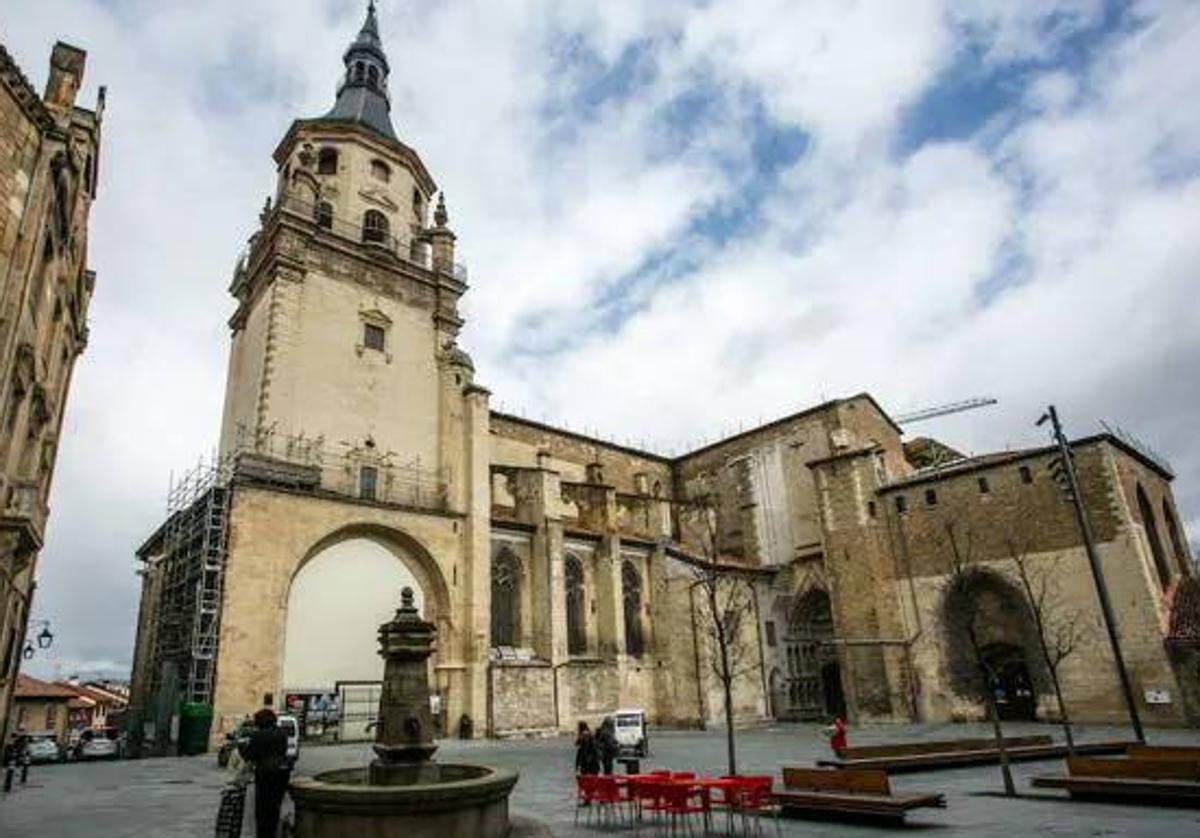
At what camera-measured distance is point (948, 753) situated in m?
15.3

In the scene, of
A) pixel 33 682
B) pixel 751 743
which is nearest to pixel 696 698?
pixel 751 743

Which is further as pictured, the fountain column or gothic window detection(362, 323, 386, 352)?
gothic window detection(362, 323, 386, 352)

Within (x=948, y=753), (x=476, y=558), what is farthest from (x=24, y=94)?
(x=948, y=753)

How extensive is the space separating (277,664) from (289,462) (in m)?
6.36


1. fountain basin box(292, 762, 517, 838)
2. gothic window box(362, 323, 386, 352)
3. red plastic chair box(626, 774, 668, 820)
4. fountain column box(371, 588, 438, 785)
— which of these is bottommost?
red plastic chair box(626, 774, 668, 820)

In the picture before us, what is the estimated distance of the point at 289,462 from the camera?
23938 millimetres

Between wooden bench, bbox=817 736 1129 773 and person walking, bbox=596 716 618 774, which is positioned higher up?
person walking, bbox=596 716 618 774

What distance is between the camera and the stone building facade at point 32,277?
1255 cm

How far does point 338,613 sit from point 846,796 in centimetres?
1821

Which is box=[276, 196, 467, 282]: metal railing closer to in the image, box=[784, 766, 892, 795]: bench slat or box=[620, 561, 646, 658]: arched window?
box=[620, 561, 646, 658]: arched window

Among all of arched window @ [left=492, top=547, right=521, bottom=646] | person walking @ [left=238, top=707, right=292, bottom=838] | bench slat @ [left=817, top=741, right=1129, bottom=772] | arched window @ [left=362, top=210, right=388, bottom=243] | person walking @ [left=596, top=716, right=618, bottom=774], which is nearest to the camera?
person walking @ [left=238, top=707, right=292, bottom=838]

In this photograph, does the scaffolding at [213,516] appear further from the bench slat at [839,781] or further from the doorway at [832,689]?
the doorway at [832,689]

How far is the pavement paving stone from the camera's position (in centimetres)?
893

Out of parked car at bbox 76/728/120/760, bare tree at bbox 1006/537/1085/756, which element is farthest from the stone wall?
bare tree at bbox 1006/537/1085/756
